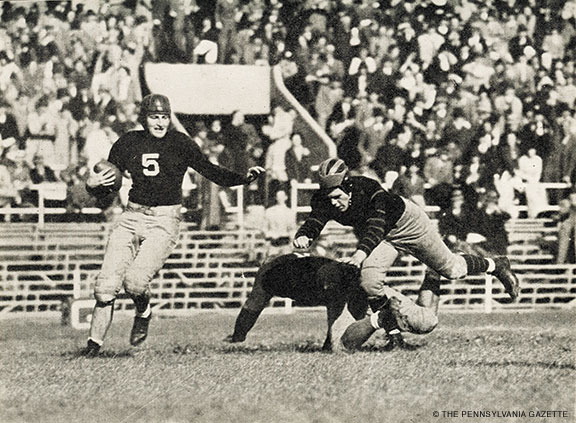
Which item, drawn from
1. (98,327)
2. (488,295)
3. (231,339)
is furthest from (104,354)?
(488,295)

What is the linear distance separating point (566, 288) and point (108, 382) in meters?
3.95

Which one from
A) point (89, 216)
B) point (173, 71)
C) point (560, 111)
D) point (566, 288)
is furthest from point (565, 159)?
point (89, 216)

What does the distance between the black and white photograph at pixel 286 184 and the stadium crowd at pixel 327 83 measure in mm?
18

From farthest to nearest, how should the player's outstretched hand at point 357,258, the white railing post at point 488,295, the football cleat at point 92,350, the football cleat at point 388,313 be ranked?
the white railing post at point 488,295 < the football cleat at point 92,350 < the football cleat at point 388,313 < the player's outstretched hand at point 357,258

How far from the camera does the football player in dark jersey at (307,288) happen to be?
8.23 m

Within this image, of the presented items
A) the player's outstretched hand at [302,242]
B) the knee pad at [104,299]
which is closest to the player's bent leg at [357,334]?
the player's outstretched hand at [302,242]

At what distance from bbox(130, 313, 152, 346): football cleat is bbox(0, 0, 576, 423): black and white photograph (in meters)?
0.02

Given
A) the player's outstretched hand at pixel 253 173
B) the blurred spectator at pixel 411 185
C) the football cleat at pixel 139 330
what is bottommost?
the football cleat at pixel 139 330

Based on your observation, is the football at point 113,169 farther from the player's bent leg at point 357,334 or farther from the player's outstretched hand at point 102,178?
the player's bent leg at point 357,334

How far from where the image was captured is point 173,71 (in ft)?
28.2

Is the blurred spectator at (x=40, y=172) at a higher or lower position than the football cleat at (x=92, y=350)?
higher

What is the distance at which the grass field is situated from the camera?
25.1 ft

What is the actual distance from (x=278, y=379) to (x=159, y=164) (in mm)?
1958

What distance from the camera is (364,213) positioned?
8.19 metres
